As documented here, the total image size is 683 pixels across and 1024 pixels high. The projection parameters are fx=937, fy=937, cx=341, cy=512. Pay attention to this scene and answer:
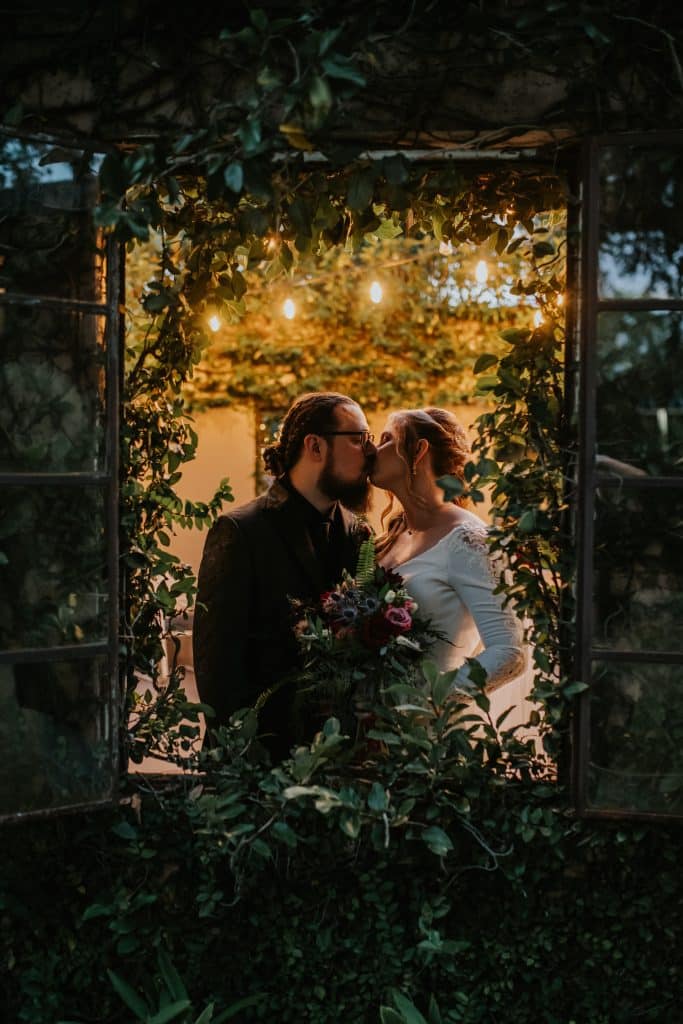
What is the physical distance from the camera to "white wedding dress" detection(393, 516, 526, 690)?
2.87m

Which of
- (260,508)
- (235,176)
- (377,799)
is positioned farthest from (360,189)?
(377,799)

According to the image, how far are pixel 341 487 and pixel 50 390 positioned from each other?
1213mm

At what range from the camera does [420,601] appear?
3.02m

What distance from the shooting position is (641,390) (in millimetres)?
2357

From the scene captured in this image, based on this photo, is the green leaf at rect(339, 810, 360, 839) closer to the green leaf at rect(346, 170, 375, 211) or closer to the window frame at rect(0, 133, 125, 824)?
the window frame at rect(0, 133, 125, 824)

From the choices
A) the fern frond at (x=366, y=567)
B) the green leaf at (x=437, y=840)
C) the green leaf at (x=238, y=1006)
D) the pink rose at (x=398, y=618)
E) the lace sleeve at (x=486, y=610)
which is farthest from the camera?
the lace sleeve at (x=486, y=610)

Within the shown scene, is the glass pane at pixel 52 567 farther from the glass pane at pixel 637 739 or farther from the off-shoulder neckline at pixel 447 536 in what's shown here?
the glass pane at pixel 637 739

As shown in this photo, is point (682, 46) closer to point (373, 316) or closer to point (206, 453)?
point (373, 316)

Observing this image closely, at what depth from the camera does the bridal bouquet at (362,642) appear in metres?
2.55

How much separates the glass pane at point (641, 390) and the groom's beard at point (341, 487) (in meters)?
1.16

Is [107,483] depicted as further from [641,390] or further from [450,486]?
[641,390]

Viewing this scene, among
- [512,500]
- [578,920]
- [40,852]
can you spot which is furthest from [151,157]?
[578,920]

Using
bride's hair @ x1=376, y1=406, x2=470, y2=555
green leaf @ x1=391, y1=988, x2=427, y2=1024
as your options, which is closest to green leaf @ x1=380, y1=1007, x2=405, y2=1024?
green leaf @ x1=391, y1=988, x2=427, y2=1024

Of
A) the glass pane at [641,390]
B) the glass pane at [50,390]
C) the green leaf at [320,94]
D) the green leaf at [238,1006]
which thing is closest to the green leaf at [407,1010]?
the green leaf at [238,1006]
